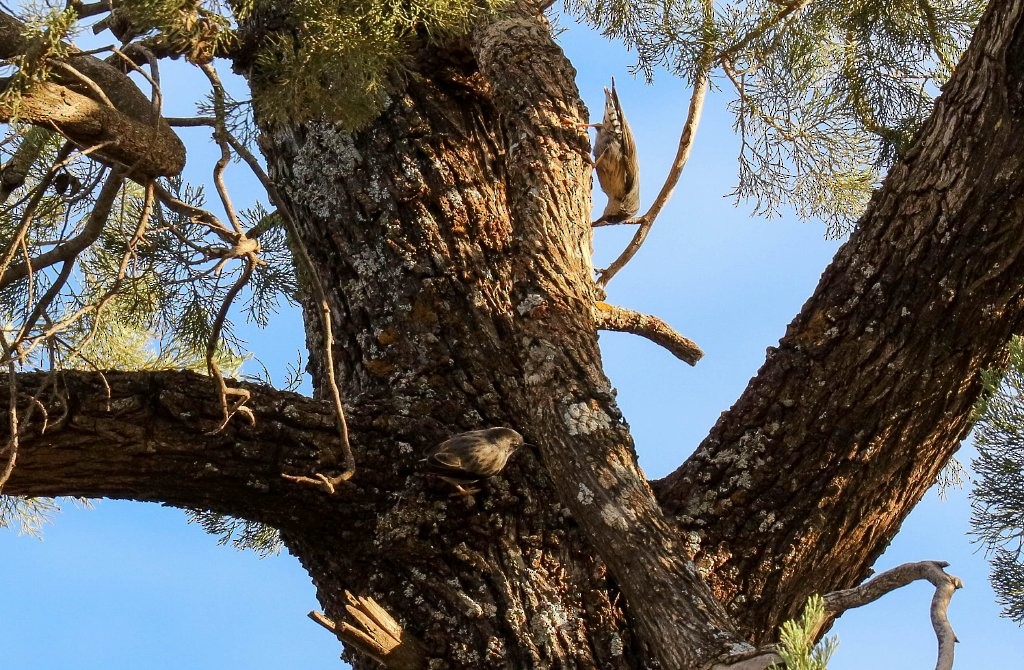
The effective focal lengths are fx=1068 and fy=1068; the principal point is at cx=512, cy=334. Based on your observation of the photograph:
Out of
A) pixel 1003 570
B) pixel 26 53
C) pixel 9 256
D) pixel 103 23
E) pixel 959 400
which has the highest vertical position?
pixel 103 23

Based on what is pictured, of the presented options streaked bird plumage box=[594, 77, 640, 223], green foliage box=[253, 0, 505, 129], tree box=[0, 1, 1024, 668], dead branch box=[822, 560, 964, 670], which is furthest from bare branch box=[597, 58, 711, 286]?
dead branch box=[822, 560, 964, 670]

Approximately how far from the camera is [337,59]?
5.91 ft

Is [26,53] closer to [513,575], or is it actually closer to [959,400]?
[513,575]

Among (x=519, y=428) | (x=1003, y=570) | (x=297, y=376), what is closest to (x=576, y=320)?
(x=519, y=428)

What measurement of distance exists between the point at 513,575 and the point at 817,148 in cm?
180

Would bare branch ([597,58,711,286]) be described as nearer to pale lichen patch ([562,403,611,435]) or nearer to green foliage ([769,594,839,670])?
pale lichen patch ([562,403,611,435])

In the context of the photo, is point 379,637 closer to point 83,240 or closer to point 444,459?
point 444,459

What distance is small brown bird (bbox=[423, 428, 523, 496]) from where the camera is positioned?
194 centimetres

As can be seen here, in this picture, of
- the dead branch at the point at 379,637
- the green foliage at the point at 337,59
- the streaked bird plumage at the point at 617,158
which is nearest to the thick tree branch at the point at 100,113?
the green foliage at the point at 337,59

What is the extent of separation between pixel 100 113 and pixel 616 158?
1.99 meters

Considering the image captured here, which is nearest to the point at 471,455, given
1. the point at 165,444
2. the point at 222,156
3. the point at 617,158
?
the point at 165,444

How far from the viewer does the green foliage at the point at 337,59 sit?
5.84ft

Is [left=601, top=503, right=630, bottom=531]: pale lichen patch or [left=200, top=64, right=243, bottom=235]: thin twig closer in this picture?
[left=200, top=64, right=243, bottom=235]: thin twig

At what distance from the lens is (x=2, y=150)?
5.96ft
